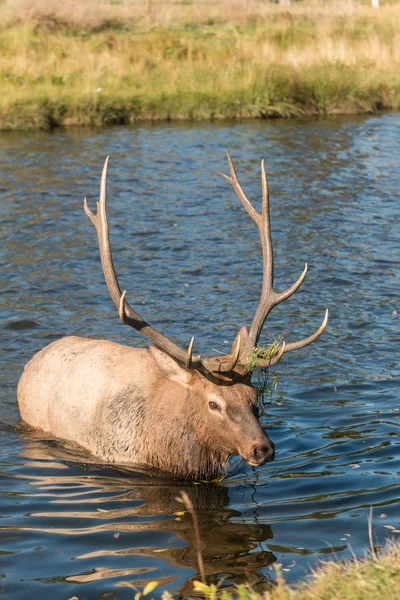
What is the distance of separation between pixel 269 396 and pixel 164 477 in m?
1.88

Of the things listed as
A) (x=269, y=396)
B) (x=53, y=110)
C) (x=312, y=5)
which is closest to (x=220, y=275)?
(x=269, y=396)

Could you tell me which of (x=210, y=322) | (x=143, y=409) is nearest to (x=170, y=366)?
(x=143, y=409)

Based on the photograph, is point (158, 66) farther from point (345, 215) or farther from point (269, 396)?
point (269, 396)

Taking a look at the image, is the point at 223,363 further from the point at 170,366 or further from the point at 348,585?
the point at 348,585

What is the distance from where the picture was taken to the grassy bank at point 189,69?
71.1ft

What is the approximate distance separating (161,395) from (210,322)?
309cm

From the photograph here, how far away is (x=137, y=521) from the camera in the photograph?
5.93m

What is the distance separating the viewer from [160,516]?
6.04 meters

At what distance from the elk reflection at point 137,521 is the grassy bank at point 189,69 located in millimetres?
14889

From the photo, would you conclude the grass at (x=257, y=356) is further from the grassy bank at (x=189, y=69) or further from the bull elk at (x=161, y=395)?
the grassy bank at (x=189, y=69)

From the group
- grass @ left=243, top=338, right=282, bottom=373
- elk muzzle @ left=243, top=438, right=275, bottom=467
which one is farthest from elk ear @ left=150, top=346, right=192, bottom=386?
elk muzzle @ left=243, top=438, right=275, bottom=467

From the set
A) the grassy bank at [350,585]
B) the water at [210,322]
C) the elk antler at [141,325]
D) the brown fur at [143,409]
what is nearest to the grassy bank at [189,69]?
the water at [210,322]

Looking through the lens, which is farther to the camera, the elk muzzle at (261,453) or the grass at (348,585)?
the elk muzzle at (261,453)

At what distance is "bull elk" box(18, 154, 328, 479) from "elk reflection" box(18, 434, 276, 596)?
14 centimetres
